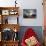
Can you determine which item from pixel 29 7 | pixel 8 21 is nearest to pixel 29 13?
pixel 29 7

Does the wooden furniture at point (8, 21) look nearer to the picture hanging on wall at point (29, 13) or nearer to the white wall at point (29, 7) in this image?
the white wall at point (29, 7)

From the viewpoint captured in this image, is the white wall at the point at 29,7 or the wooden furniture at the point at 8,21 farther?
the white wall at the point at 29,7

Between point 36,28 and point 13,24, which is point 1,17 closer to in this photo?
point 13,24

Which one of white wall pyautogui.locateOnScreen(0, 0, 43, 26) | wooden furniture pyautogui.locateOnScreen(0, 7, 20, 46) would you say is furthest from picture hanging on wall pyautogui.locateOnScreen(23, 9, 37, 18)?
wooden furniture pyautogui.locateOnScreen(0, 7, 20, 46)

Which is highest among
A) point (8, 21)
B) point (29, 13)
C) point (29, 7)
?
point (29, 7)

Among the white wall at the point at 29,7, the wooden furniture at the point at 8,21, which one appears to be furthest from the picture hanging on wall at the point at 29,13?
the wooden furniture at the point at 8,21

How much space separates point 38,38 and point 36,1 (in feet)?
4.10

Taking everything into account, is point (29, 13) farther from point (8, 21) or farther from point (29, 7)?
point (8, 21)

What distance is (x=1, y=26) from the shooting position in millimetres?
5062

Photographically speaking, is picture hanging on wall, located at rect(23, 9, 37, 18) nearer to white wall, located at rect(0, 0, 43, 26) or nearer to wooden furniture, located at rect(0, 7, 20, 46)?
white wall, located at rect(0, 0, 43, 26)

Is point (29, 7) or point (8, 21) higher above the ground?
point (29, 7)

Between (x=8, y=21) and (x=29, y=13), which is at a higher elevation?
(x=29, y=13)

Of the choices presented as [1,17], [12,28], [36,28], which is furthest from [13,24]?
[36,28]

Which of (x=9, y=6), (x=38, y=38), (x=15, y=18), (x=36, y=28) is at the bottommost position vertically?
(x=38, y=38)
